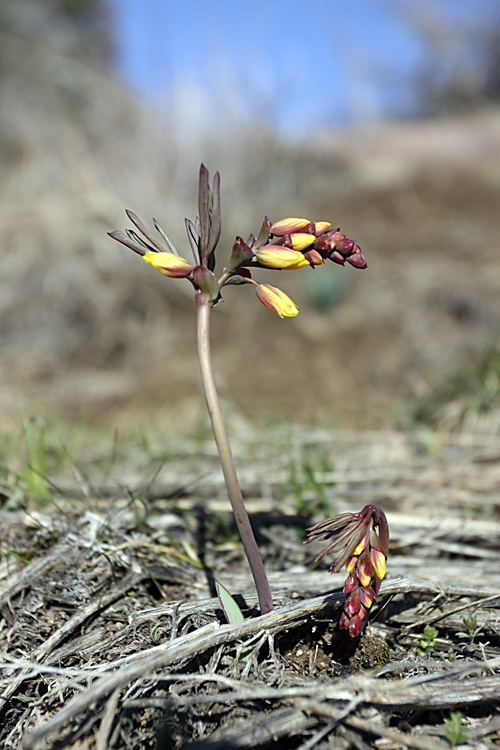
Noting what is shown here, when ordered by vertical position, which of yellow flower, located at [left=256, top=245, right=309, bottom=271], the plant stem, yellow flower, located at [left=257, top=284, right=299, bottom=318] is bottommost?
the plant stem

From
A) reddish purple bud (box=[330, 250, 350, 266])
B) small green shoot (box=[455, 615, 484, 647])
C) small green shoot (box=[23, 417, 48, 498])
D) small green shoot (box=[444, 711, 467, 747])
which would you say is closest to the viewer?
small green shoot (box=[444, 711, 467, 747])

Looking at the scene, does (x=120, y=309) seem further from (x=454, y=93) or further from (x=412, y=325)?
(x=454, y=93)

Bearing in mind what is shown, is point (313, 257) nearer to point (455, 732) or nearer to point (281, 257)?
point (281, 257)

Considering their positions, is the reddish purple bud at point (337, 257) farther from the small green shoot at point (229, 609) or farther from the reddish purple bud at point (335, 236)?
the small green shoot at point (229, 609)

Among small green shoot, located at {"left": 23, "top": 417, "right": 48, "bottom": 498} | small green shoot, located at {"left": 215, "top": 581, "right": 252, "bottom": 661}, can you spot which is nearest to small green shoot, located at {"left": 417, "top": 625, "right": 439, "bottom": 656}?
small green shoot, located at {"left": 215, "top": 581, "right": 252, "bottom": 661}

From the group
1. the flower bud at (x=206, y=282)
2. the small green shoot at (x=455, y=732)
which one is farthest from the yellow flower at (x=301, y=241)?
the small green shoot at (x=455, y=732)

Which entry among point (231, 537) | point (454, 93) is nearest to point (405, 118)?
point (454, 93)

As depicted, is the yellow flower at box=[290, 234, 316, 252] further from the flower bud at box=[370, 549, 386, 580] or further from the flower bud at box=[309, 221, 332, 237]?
the flower bud at box=[370, 549, 386, 580]
